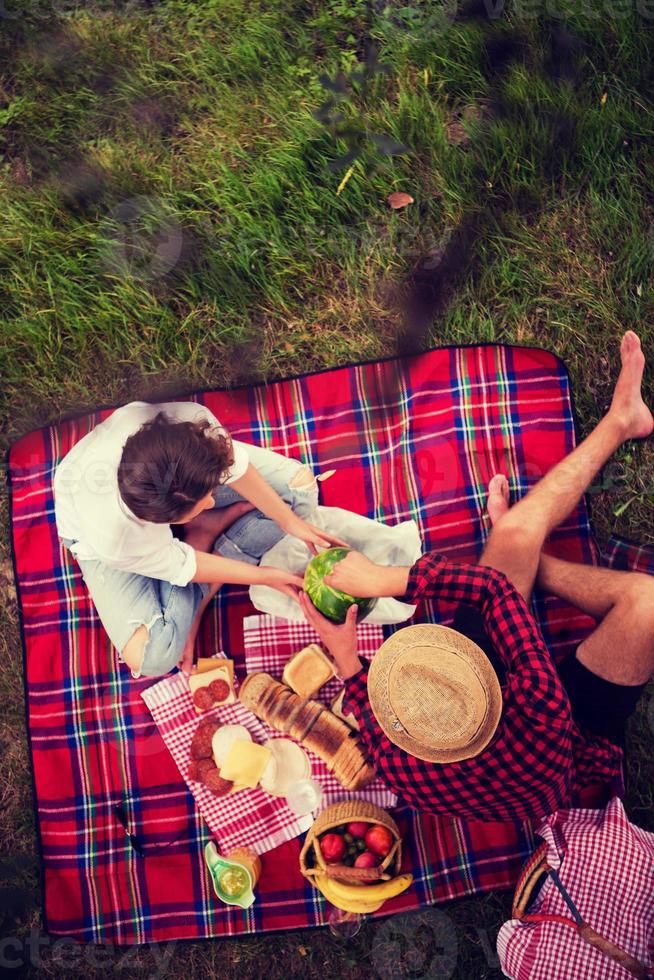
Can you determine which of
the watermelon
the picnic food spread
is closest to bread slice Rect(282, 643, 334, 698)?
the picnic food spread

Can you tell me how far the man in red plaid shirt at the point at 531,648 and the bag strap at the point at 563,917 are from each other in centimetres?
40

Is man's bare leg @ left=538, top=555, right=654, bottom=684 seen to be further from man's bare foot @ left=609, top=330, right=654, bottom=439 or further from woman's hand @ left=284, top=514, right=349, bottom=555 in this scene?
woman's hand @ left=284, top=514, right=349, bottom=555

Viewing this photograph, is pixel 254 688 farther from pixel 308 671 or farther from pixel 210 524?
pixel 210 524

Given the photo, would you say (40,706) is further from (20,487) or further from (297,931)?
(297,931)

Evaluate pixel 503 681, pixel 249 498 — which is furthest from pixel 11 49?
pixel 503 681

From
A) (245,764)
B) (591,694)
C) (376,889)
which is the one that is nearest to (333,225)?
(591,694)

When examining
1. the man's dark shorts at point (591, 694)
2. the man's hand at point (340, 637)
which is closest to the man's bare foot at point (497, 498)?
the man's dark shorts at point (591, 694)

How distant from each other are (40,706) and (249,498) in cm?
163

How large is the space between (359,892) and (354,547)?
1.58 metres

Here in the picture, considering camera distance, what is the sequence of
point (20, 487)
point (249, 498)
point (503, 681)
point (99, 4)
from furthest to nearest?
point (99, 4)
point (20, 487)
point (249, 498)
point (503, 681)

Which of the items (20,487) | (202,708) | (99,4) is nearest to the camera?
(202,708)

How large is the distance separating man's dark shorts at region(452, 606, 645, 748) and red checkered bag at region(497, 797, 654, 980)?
1.33ft

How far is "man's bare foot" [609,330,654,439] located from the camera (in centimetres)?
354

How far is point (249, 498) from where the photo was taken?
3.21 meters
